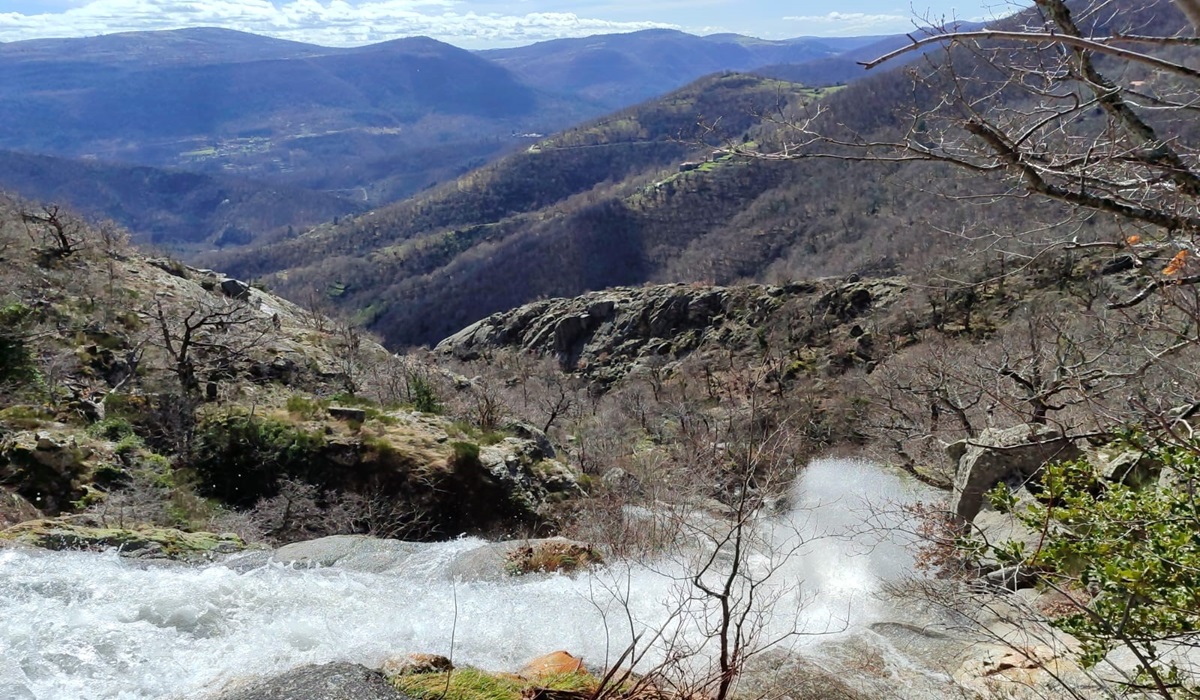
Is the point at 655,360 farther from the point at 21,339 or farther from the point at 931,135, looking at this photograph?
the point at 931,135

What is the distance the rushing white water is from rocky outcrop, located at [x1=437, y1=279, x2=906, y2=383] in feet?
162

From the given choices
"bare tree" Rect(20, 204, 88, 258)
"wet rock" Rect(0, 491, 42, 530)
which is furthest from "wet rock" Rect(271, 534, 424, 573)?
"bare tree" Rect(20, 204, 88, 258)

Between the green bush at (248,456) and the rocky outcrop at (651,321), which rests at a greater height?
the green bush at (248,456)

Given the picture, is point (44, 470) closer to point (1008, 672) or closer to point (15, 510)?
point (15, 510)

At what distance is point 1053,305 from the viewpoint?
4100 cm

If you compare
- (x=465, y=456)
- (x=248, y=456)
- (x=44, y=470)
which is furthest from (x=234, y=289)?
(x=44, y=470)

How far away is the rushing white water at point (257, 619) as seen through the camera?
5.58 m

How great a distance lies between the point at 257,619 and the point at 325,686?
2.35 meters

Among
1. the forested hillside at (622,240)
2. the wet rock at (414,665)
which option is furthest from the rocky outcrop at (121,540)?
the forested hillside at (622,240)

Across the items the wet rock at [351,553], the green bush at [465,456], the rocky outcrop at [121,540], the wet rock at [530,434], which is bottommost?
the wet rock at [530,434]

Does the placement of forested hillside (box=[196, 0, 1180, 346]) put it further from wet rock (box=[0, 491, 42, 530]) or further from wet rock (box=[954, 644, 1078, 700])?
wet rock (box=[0, 491, 42, 530])

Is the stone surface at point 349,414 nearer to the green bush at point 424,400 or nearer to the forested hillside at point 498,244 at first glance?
the green bush at point 424,400

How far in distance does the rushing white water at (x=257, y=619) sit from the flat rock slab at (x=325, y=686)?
530 millimetres

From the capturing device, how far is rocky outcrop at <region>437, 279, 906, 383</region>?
6119 cm
